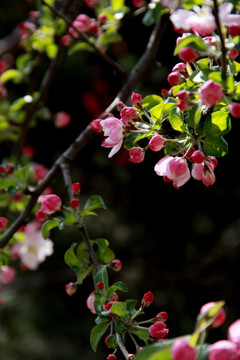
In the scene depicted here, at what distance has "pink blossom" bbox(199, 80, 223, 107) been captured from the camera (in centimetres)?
58

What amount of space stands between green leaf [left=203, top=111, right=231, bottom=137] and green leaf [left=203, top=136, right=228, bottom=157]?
1 centimetres

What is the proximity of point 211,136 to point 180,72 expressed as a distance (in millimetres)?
114

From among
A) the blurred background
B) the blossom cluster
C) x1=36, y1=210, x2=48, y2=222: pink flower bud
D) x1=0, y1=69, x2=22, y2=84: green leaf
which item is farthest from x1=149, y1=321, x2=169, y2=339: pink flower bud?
the blurred background

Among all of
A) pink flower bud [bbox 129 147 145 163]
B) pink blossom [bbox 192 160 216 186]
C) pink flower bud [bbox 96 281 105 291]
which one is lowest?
pink flower bud [bbox 96 281 105 291]

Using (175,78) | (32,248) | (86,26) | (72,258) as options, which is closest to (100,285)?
(72,258)

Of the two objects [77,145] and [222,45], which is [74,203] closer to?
[77,145]

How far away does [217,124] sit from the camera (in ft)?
2.32

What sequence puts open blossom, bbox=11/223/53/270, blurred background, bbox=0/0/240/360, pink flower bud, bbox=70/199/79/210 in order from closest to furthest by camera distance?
pink flower bud, bbox=70/199/79/210 → open blossom, bbox=11/223/53/270 → blurred background, bbox=0/0/240/360

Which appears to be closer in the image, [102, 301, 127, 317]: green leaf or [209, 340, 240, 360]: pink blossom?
[209, 340, 240, 360]: pink blossom

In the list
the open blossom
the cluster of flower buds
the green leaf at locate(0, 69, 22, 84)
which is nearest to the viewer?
the cluster of flower buds

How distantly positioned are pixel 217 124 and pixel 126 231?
5.34ft

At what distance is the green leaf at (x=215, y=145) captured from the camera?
73 cm

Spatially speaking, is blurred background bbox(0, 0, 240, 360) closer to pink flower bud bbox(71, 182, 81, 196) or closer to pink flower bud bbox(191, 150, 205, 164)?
pink flower bud bbox(71, 182, 81, 196)

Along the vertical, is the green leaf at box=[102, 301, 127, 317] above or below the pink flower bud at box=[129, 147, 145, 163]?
below
